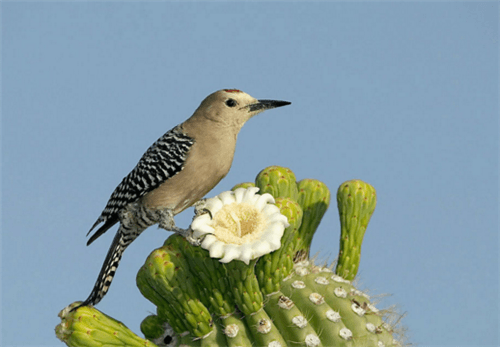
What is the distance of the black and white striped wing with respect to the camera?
4.84 m

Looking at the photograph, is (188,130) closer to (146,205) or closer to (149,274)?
(146,205)

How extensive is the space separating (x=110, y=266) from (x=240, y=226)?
1286 millimetres

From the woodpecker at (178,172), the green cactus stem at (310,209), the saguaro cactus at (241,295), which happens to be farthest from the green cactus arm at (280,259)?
the woodpecker at (178,172)

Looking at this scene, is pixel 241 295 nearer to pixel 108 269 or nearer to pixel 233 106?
pixel 108 269

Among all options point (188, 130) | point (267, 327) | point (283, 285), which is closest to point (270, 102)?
point (188, 130)

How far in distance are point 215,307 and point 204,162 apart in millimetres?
1160

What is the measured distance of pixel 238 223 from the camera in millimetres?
4195

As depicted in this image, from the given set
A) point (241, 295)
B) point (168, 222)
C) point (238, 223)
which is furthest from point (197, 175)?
point (241, 295)

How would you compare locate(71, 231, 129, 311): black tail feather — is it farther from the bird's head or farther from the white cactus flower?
the bird's head

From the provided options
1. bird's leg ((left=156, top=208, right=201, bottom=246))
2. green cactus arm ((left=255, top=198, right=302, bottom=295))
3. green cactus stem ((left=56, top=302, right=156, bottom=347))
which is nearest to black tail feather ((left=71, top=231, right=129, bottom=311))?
green cactus stem ((left=56, top=302, right=156, bottom=347))

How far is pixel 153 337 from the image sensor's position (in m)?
4.71

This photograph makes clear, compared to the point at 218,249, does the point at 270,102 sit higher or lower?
higher

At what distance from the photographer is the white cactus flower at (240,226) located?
3977 millimetres

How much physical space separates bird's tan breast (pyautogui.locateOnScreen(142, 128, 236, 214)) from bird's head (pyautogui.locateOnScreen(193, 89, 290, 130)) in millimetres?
154
